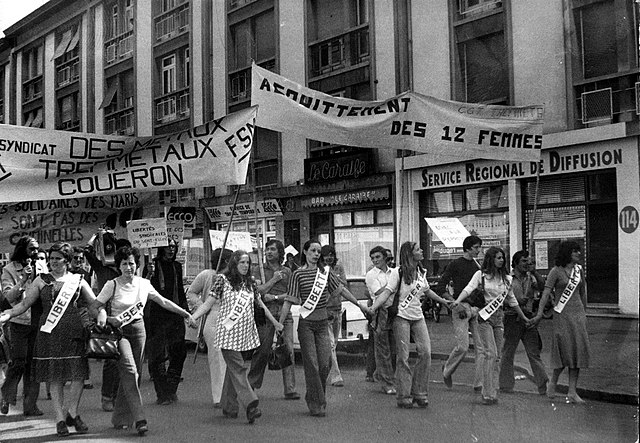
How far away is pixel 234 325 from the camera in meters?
6.75

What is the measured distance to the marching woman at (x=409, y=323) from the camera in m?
7.22

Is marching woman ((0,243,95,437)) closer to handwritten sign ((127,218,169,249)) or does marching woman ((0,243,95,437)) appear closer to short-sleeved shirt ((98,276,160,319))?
short-sleeved shirt ((98,276,160,319))

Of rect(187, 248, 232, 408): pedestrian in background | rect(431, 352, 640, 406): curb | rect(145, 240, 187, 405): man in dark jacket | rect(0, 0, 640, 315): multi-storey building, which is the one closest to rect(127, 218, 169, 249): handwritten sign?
rect(145, 240, 187, 405): man in dark jacket

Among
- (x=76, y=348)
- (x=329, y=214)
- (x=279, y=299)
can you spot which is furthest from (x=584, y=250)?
(x=76, y=348)

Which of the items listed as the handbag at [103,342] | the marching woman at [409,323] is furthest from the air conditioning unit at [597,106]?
the handbag at [103,342]

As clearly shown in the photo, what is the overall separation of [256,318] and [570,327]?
2905mm

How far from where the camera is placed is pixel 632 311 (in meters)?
4.90

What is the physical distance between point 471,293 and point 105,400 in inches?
145

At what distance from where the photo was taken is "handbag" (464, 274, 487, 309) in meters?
7.33

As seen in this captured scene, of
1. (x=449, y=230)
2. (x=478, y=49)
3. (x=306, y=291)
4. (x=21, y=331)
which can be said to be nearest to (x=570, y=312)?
(x=449, y=230)

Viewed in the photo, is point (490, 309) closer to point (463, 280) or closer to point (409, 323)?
point (463, 280)

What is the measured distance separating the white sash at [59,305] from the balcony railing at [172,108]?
2.32m

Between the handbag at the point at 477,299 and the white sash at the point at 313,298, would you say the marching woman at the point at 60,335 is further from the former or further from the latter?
the handbag at the point at 477,299

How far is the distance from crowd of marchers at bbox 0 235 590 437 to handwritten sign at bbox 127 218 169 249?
6.9 inches
